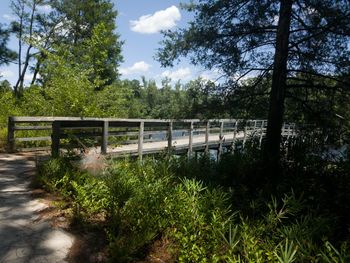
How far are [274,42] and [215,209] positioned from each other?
5178 millimetres

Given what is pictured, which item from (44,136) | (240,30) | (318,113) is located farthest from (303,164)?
(44,136)

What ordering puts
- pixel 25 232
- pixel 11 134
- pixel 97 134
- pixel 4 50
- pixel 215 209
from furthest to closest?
pixel 4 50 → pixel 11 134 → pixel 97 134 → pixel 25 232 → pixel 215 209

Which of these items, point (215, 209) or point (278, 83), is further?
point (278, 83)

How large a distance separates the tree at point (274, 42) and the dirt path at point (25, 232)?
4162 millimetres

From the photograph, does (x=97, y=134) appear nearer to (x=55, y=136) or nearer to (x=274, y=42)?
(x=55, y=136)

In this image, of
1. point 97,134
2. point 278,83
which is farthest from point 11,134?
point 278,83

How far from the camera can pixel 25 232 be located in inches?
167

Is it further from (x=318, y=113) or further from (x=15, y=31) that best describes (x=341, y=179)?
(x=15, y=31)

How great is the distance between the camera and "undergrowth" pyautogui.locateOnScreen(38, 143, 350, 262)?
339 cm

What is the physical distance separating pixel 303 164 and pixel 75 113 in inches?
315

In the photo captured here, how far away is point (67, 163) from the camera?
624 cm

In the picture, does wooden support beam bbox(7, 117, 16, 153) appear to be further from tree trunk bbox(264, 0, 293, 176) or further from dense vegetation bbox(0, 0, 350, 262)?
tree trunk bbox(264, 0, 293, 176)

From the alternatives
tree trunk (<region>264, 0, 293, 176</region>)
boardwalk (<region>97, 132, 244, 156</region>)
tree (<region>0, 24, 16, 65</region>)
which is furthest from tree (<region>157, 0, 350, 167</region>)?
tree (<region>0, 24, 16, 65</region>)

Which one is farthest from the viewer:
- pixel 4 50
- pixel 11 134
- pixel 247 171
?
pixel 4 50
